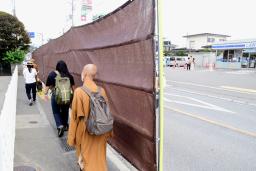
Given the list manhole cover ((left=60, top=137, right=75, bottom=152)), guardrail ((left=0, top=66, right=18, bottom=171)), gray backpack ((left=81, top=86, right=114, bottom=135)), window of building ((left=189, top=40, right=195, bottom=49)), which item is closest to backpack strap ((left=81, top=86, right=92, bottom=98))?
gray backpack ((left=81, top=86, right=114, bottom=135))

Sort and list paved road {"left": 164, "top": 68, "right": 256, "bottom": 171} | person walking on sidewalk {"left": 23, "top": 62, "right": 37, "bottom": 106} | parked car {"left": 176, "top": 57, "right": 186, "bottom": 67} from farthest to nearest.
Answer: parked car {"left": 176, "top": 57, "right": 186, "bottom": 67}
person walking on sidewalk {"left": 23, "top": 62, "right": 37, "bottom": 106}
paved road {"left": 164, "top": 68, "right": 256, "bottom": 171}

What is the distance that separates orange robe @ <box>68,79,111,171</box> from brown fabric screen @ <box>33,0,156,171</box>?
362 millimetres

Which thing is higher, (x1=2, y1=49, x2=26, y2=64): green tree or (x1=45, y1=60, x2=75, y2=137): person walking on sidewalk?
(x1=2, y1=49, x2=26, y2=64): green tree

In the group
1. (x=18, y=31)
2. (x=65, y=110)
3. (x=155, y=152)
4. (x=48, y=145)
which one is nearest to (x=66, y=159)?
(x=48, y=145)

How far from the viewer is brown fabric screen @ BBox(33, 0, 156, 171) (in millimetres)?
2988

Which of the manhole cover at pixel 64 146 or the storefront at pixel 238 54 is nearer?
the manhole cover at pixel 64 146

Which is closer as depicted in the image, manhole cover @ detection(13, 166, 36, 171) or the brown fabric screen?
the brown fabric screen

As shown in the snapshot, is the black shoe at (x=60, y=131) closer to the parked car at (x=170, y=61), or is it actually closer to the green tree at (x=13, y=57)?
A: the green tree at (x=13, y=57)

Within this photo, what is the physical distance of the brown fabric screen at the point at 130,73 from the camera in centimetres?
299

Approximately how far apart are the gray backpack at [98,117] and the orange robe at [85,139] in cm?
13

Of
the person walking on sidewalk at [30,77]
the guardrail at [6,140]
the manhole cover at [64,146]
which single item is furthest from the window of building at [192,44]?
the guardrail at [6,140]

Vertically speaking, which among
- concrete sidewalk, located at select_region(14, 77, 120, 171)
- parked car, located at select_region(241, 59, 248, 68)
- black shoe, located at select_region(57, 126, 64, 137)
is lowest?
concrete sidewalk, located at select_region(14, 77, 120, 171)

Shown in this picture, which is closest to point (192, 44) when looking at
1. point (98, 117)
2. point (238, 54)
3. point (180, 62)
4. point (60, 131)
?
point (180, 62)

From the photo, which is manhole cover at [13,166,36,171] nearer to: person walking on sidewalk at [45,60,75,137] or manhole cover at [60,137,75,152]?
manhole cover at [60,137,75,152]
